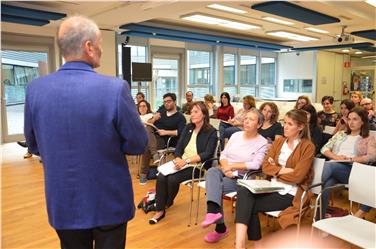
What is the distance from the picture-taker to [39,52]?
7922 mm

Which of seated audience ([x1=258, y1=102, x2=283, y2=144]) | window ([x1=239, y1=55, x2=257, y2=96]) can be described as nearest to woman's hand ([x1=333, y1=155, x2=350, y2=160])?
seated audience ([x1=258, y1=102, x2=283, y2=144])

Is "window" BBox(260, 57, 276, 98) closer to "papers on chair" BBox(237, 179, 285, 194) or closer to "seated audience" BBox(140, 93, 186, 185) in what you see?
"seated audience" BBox(140, 93, 186, 185)

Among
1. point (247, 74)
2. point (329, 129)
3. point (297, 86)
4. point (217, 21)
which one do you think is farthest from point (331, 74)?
point (329, 129)

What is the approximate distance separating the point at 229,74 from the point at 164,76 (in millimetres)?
2839

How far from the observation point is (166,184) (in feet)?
11.4

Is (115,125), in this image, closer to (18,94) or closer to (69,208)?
(69,208)

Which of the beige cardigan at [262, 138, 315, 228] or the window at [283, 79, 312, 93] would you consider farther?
the window at [283, 79, 312, 93]

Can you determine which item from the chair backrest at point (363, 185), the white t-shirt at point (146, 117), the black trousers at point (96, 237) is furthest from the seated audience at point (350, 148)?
the white t-shirt at point (146, 117)

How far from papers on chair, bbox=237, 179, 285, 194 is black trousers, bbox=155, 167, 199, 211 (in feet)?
2.77

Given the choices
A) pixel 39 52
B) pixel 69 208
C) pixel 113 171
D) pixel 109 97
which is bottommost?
pixel 69 208

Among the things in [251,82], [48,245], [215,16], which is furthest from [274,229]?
[251,82]

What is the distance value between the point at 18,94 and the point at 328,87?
1127cm

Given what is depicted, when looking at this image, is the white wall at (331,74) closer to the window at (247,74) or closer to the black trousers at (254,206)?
the window at (247,74)

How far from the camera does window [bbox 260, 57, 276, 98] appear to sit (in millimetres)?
13195
